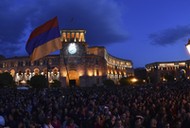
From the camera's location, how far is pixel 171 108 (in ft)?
53.8

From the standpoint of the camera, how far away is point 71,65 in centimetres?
11550

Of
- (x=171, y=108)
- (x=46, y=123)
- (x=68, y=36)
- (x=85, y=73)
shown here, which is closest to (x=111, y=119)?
(x=46, y=123)

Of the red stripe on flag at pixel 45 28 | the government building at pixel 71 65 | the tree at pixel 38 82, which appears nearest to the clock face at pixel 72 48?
the government building at pixel 71 65

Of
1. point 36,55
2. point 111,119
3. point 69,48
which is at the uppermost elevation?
point 69,48

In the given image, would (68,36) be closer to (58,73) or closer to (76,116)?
(58,73)

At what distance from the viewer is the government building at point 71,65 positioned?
115 meters

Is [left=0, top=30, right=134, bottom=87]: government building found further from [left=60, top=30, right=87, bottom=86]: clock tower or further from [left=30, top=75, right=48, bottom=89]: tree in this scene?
[left=30, top=75, right=48, bottom=89]: tree

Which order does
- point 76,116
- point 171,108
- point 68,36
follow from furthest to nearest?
point 68,36 < point 171,108 < point 76,116

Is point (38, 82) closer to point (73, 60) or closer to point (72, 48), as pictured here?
point (73, 60)

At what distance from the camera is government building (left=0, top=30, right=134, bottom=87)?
377 feet

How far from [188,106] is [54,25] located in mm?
8394

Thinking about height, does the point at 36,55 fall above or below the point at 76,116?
above

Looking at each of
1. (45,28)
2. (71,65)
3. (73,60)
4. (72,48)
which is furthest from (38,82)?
(45,28)

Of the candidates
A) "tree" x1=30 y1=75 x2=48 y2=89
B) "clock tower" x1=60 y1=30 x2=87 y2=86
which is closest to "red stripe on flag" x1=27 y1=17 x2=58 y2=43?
"tree" x1=30 y1=75 x2=48 y2=89
